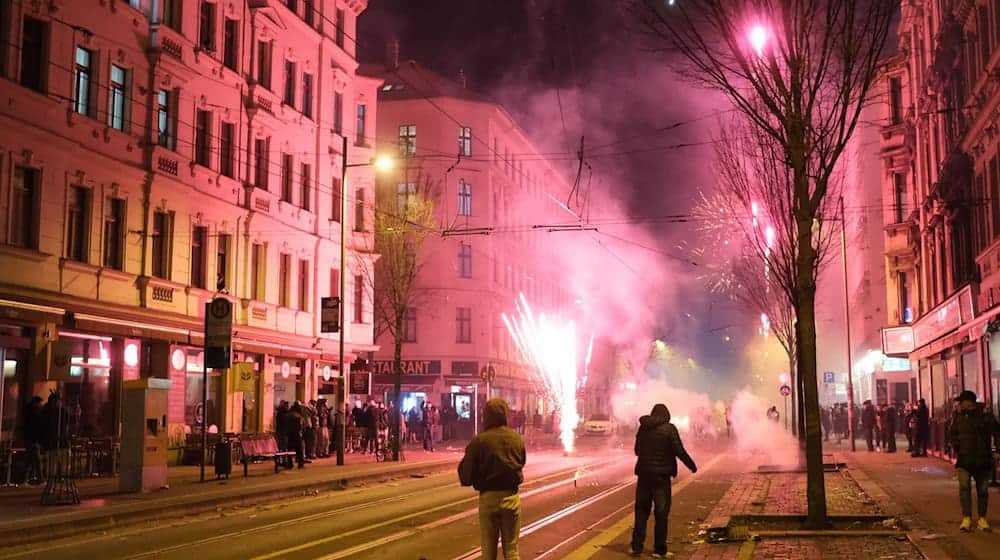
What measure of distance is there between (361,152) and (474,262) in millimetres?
20191

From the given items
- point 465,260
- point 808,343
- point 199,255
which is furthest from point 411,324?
point 808,343

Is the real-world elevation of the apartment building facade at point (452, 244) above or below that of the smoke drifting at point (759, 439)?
above

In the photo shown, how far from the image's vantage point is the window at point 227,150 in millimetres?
32156

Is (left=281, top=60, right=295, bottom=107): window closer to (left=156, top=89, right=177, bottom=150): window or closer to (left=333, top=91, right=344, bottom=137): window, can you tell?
(left=333, top=91, right=344, bottom=137): window

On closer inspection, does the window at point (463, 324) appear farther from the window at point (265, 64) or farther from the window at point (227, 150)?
the window at point (227, 150)

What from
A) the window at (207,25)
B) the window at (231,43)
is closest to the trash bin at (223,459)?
the window at (207,25)

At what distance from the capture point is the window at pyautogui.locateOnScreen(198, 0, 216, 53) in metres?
31.2

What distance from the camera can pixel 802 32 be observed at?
46.1ft

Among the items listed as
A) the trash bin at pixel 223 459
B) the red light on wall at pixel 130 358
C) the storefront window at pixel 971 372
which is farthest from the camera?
the red light on wall at pixel 130 358

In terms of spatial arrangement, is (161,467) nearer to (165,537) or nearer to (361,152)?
(165,537)

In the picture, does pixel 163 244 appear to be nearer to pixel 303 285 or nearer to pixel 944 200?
pixel 303 285

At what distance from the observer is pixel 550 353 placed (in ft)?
249

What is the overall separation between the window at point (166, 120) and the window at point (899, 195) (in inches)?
1033

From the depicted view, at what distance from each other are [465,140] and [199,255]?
34.7 meters
